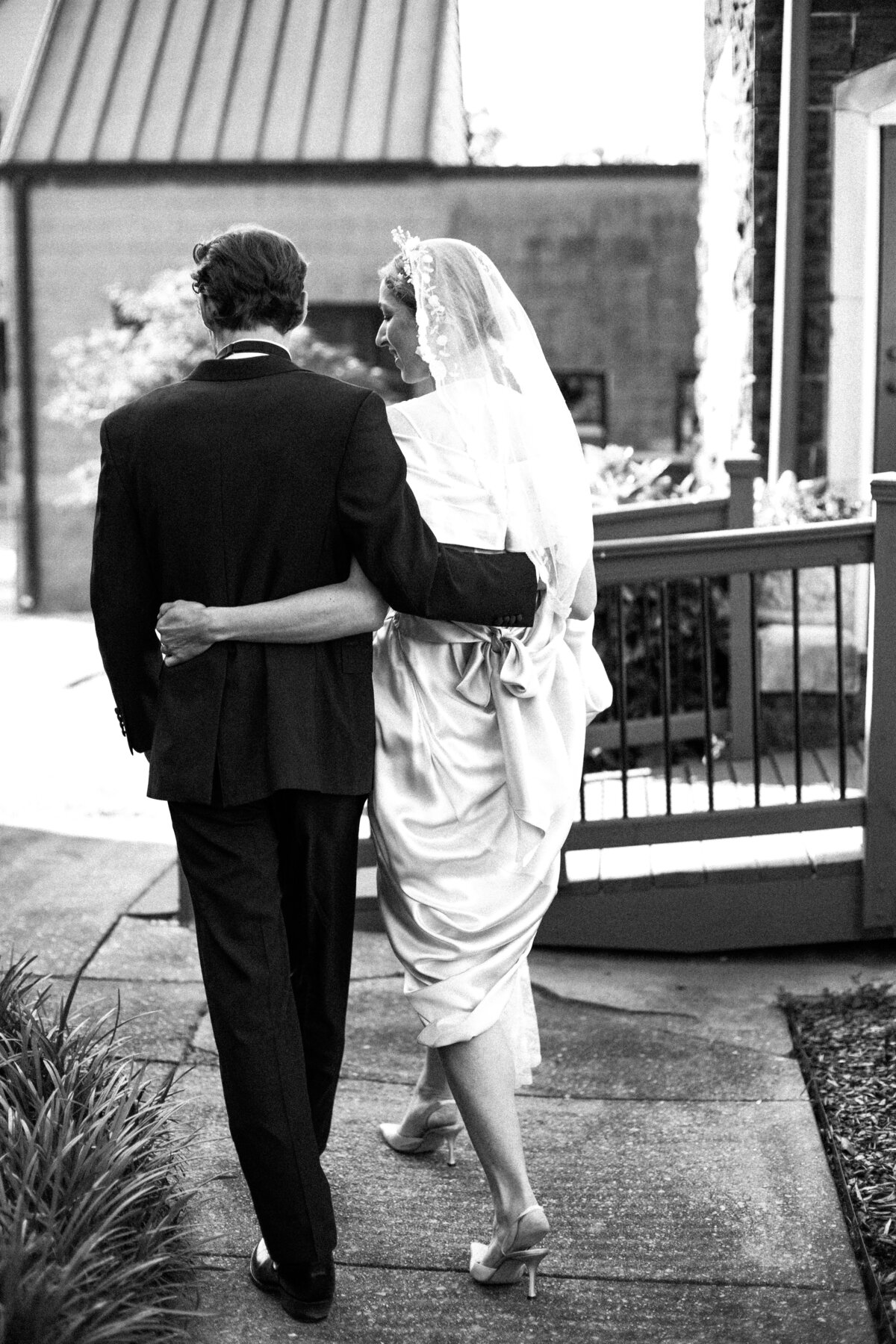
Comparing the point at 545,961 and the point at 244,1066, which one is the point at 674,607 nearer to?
the point at 545,961

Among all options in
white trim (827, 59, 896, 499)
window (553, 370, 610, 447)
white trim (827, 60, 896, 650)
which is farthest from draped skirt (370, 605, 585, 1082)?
window (553, 370, 610, 447)

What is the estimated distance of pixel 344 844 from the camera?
287 centimetres

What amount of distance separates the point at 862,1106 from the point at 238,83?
527 inches

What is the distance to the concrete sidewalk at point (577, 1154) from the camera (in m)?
2.87

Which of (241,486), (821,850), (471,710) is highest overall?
(241,486)

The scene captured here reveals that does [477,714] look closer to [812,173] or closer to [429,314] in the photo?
[429,314]

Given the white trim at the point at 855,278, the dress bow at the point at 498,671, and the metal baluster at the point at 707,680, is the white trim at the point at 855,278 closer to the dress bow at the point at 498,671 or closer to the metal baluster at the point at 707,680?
the metal baluster at the point at 707,680

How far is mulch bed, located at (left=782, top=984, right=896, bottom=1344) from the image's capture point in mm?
3016

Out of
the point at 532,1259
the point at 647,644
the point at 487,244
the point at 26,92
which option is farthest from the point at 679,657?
the point at 26,92

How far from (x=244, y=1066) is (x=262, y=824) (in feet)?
1.40

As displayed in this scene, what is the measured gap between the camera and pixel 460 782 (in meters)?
2.99

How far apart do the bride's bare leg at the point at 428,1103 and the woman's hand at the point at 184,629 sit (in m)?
1.20

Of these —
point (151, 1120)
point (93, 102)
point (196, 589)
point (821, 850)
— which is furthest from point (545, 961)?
point (93, 102)

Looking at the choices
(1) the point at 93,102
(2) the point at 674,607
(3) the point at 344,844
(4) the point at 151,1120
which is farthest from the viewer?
(1) the point at 93,102
